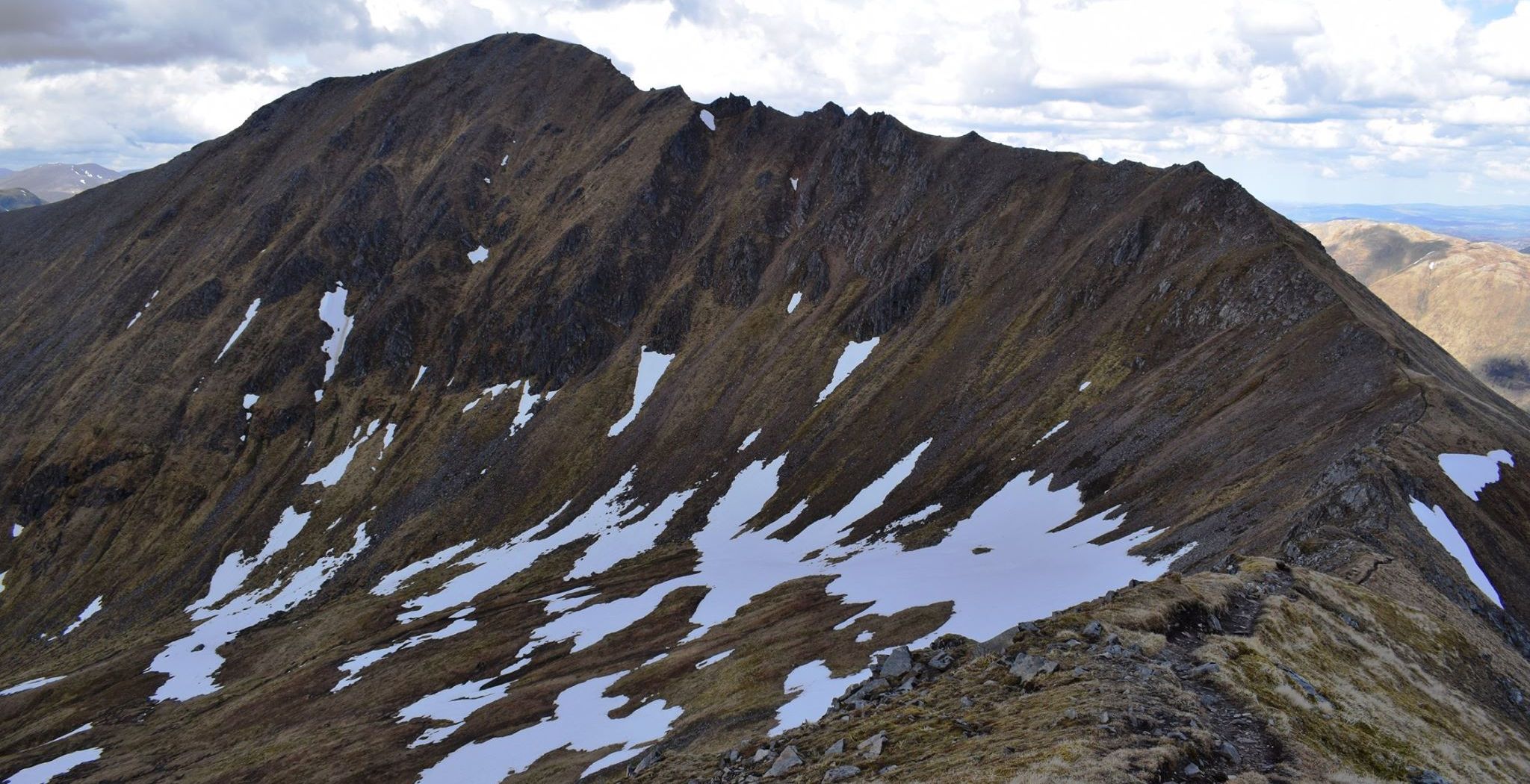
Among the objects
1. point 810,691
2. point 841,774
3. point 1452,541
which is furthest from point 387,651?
point 1452,541

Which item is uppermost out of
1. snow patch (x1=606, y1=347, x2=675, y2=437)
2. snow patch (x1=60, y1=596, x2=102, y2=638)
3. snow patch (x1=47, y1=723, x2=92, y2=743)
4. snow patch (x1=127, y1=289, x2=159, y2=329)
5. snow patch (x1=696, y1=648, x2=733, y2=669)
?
snow patch (x1=127, y1=289, x2=159, y2=329)

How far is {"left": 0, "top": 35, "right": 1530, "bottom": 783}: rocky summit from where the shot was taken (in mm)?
26266

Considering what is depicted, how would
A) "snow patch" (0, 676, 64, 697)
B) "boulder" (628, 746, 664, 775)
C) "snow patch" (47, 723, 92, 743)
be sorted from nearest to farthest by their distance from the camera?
"boulder" (628, 746, 664, 775)
"snow patch" (47, 723, 92, 743)
"snow patch" (0, 676, 64, 697)

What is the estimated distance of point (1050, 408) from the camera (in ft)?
278

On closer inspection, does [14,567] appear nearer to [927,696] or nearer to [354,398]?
[354,398]

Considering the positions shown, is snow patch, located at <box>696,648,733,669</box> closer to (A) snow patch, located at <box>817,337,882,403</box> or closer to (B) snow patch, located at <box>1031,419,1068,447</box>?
(B) snow patch, located at <box>1031,419,1068,447</box>

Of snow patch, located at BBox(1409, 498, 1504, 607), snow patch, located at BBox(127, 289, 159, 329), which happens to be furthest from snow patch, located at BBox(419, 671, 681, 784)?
snow patch, located at BBox(127, 289, 159, 329)

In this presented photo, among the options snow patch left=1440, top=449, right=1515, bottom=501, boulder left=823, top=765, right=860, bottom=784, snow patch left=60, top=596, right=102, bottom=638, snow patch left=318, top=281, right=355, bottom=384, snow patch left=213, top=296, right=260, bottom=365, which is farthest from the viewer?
snow patch left=213, top=296, right=260, bottom=365

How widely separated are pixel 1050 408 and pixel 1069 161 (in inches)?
2121

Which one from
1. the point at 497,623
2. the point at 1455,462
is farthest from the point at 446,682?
the point at 1455,462

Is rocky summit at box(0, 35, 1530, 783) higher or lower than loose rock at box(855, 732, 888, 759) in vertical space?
higher

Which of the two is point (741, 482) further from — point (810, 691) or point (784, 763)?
point (784, 763)

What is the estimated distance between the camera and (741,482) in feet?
340

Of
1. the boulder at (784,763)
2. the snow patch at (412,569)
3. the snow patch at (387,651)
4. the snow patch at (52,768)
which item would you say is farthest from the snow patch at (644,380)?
the boulder at (784,763)
